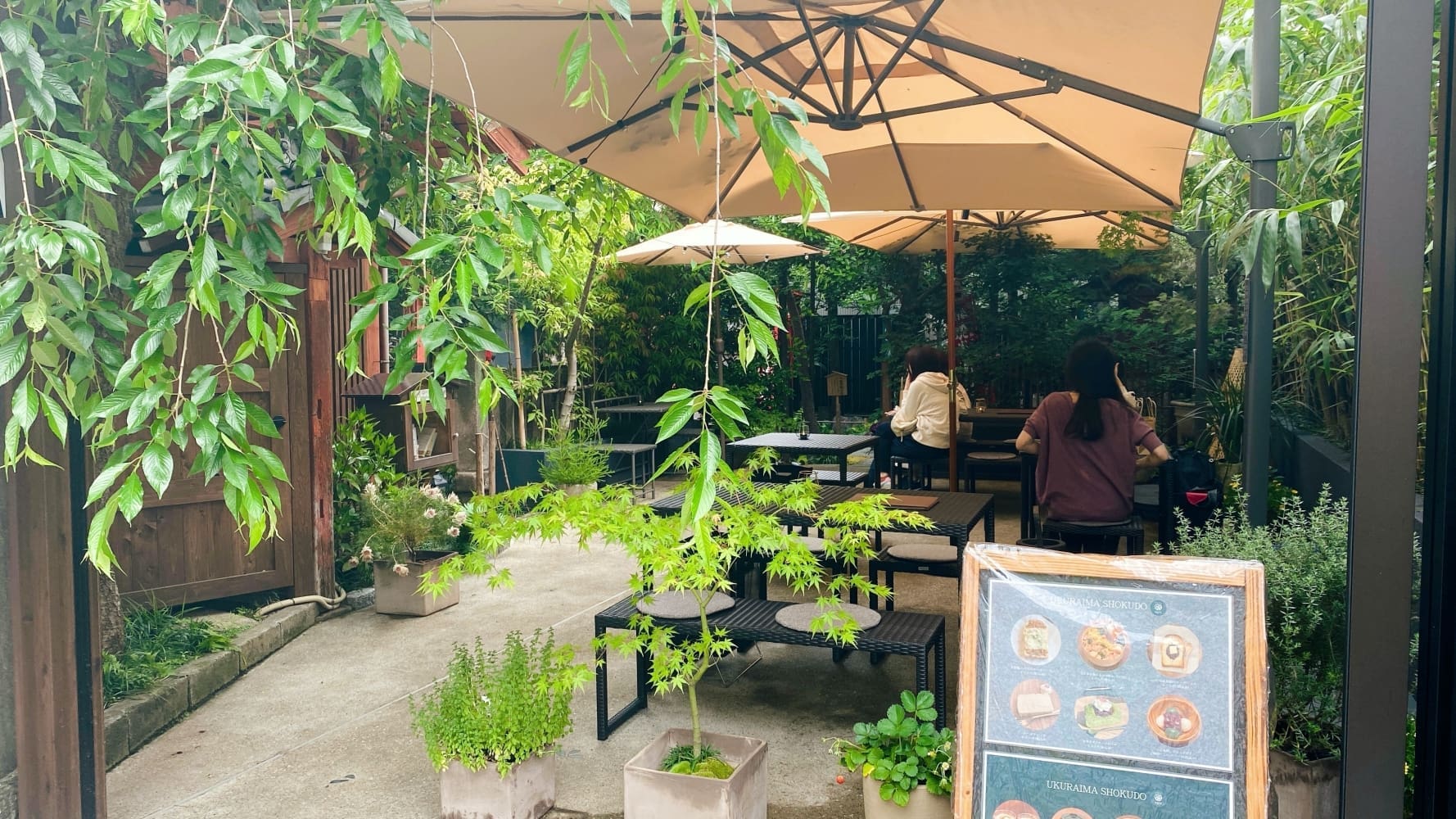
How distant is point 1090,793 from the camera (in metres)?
2.00

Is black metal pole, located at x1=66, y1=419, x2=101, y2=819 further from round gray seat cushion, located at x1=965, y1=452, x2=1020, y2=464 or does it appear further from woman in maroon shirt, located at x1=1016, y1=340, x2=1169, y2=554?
round gray seat cushion, located at x1=965, y1=452, x2=1020, y2=464

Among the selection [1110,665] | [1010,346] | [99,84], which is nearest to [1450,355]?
[1110,665]

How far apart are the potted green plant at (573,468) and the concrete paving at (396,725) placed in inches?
92.0

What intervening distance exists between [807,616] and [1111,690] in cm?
143

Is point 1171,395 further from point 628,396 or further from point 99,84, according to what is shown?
point 99,84

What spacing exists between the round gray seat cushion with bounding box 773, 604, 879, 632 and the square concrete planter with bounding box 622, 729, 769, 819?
0.49 meters

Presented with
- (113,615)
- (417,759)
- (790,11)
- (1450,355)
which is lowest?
(417,759)

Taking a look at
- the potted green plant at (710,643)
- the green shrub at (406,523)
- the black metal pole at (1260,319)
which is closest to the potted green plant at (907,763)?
the potted green plant at (710,643)

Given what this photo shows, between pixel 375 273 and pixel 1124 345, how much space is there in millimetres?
8740

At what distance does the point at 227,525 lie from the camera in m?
4.95

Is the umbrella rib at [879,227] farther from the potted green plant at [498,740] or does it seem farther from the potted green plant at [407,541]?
the potted green plant at [498,740]

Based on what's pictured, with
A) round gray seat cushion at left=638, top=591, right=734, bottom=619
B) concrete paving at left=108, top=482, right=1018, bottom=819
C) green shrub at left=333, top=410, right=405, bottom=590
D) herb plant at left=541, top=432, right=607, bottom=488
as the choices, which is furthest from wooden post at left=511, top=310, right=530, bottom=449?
round gray seat cushion at left=638, top=591, right=734, bottom=619

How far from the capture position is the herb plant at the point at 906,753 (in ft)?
8.32

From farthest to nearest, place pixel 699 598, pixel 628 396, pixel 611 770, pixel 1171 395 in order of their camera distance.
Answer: pixel 628 396
pixel 1171 395
pixel 611 770
pixel 699 598
